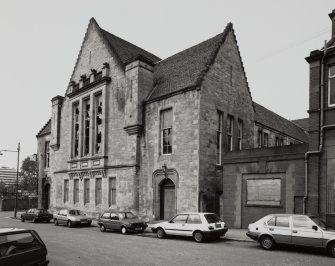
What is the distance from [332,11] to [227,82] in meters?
8.80

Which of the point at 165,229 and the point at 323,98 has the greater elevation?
the point at 323,98

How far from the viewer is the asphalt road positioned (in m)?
11.0

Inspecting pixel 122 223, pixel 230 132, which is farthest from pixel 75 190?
pixel 230 132

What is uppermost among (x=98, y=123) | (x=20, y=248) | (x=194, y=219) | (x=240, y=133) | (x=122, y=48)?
(x=122, y=48)

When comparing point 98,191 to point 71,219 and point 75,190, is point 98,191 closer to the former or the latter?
point 75,190

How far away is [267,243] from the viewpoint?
13.6 m

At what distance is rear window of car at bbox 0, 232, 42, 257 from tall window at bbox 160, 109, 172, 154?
53.6 ft

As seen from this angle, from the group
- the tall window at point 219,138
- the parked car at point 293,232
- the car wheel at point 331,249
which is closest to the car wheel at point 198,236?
the parked car at point 293,232

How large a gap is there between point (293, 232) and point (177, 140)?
11539 millimetres

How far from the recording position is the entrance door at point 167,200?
2358 centimetres

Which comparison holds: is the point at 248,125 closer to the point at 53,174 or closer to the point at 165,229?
the point at 165,229

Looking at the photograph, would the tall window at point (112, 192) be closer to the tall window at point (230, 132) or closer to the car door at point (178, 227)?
the tall window at point (230, 132)

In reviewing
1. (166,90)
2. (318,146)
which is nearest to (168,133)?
(166,90)

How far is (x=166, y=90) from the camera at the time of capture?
2491 cm
